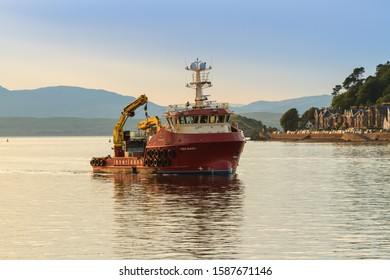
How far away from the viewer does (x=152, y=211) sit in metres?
49.7

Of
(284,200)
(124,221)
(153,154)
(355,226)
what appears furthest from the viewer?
(153,154)

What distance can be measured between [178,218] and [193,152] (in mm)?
32118

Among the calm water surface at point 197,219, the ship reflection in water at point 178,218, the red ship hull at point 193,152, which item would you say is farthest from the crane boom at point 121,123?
the ship reflection in water at point 178,218

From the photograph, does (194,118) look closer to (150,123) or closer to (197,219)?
(150,123)

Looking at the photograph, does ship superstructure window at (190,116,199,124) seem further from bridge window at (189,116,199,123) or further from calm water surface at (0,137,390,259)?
calm water surface at (0,137,390,259)

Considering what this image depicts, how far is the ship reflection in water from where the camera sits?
Answer: 3478 centimetres

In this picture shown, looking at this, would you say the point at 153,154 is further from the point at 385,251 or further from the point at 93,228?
the point at 385,251

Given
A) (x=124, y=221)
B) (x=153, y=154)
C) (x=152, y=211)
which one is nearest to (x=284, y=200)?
(x=152, y=211)

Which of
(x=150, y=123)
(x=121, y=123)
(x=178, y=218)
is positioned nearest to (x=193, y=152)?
(x=150, y=123)

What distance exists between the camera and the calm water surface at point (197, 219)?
34719 mm

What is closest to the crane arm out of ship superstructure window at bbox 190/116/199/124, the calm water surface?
ship superstructure window at bbox 190/116/199/124

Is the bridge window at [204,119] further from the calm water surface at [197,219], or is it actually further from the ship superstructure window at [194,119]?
the calm water surface at [197,219]

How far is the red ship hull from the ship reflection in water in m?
3.44

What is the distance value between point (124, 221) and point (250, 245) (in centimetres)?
1122
